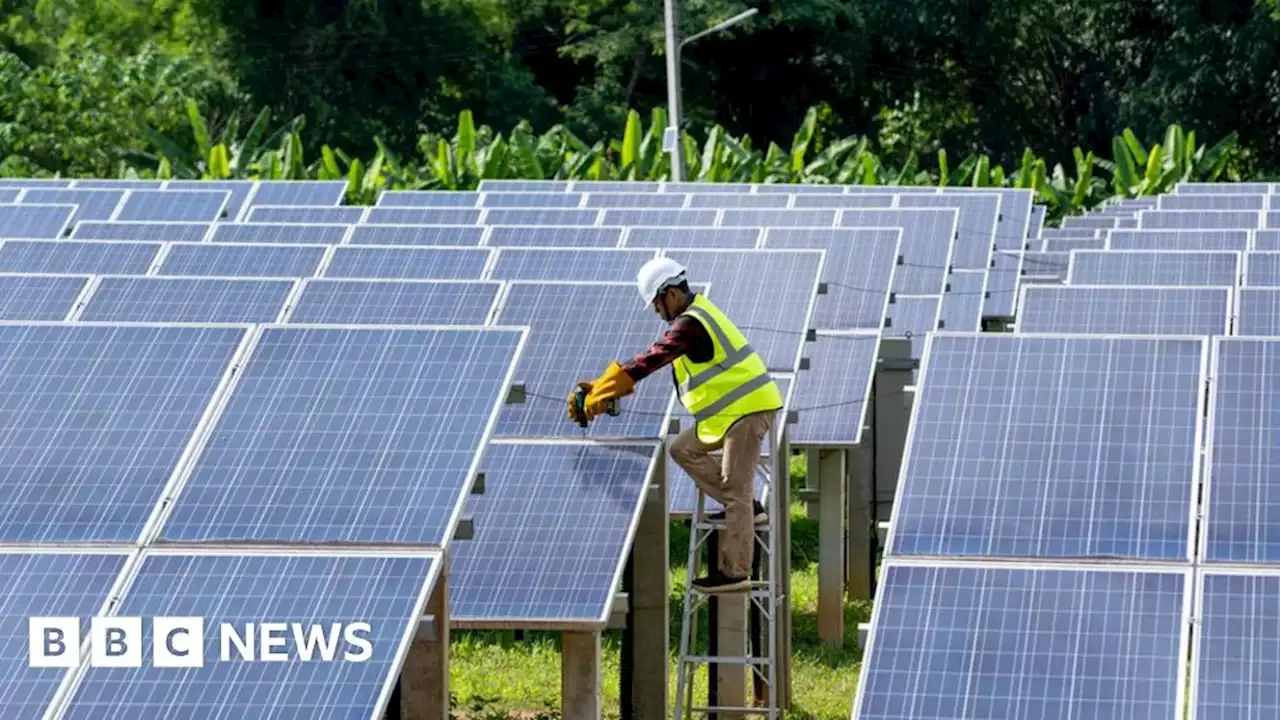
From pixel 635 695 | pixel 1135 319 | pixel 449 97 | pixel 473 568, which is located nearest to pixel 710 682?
pixel 635 695

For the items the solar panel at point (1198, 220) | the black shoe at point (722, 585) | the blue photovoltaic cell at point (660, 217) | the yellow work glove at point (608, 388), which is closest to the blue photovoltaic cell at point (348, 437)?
the yellow work glove at point (608, 388)

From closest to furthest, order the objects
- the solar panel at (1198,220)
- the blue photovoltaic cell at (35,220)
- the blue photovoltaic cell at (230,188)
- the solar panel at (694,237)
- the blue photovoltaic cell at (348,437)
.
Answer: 1. the blue photovoltaic cell at (348,437)
2. the solar panel at (694,237)
3. the blue photovoltaic cell at (35,220)
4. the solar panel at (1198,220)
5. the blue photovoltaic cell at (230,188)

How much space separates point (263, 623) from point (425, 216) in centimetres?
1419

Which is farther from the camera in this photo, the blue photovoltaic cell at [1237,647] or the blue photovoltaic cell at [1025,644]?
the blue photovoltaic cell at [1025,644]

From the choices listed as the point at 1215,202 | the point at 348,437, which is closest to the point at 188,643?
the point at 348,437

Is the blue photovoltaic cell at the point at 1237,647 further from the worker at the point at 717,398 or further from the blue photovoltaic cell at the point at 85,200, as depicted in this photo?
the blue photovoltaic cell at the point at 85,200

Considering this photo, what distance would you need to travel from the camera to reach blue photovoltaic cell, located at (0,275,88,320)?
1397cm

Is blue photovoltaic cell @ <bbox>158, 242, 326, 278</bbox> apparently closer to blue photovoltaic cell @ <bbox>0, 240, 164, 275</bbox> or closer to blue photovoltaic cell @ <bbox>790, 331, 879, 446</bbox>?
blue photovoltaic cell @ <bbox>0, 240, 164, 275</bbox>

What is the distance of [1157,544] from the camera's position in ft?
28.2

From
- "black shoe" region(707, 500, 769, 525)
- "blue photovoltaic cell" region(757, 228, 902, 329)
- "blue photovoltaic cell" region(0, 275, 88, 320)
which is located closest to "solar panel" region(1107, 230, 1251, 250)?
"blue photovoltaic cell" region(757, 228, 902, 329)

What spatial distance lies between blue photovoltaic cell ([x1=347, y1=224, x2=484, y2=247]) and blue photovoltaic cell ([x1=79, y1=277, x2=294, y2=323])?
517 centimetres

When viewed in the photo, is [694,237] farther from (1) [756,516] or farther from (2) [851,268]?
(1) [756,516]

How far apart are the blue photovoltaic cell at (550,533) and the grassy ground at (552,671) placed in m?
2.39

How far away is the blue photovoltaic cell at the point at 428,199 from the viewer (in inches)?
953
